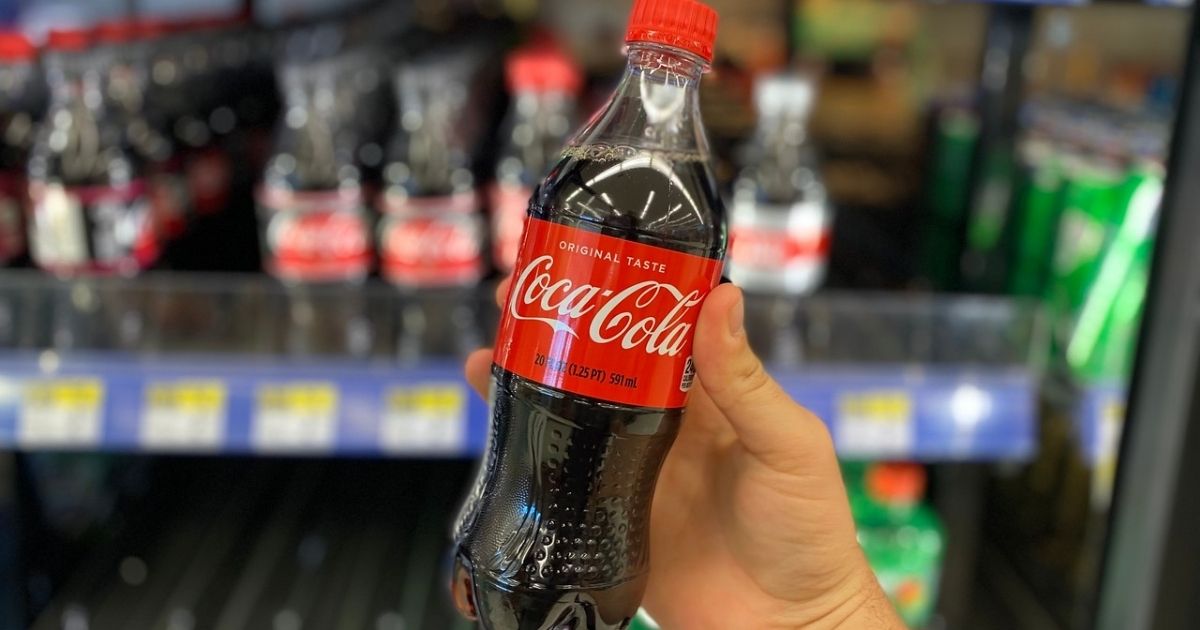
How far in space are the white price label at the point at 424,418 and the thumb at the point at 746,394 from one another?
470 millimetres

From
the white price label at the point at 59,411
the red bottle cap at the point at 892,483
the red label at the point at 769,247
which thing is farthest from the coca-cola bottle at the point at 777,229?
the white price label at the point at 59,411

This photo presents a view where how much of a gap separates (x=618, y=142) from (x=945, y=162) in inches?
45.6

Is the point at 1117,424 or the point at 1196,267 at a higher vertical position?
the point at 1196,267

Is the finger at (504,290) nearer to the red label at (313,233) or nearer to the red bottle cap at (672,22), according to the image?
the red bottle cap at (672,22)

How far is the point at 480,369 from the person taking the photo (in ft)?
3.19

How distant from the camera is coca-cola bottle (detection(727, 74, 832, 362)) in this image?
1.37 meters

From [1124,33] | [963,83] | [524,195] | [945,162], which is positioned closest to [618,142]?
[524,195]

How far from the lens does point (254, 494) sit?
1725mm

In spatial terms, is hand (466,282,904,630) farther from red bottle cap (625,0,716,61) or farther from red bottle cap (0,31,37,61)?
red bottle cap (0,31,37,61)

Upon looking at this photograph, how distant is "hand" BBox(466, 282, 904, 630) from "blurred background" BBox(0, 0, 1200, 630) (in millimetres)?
269

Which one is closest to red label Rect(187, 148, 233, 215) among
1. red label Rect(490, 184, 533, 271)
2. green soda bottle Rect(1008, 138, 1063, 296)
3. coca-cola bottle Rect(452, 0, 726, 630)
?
red label Rect(490, 184, 533, 271)

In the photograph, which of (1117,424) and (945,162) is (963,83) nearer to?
(945,162)

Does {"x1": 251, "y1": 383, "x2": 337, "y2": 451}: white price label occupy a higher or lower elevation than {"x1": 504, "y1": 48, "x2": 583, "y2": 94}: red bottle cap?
lower

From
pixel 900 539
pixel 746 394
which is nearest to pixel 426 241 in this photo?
pixel 746 394
